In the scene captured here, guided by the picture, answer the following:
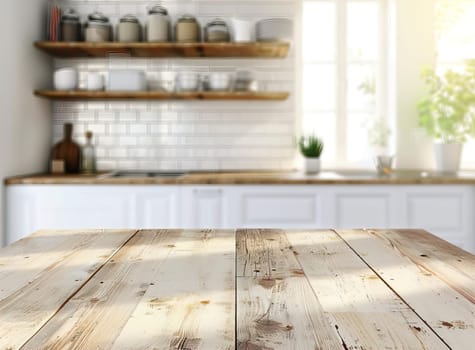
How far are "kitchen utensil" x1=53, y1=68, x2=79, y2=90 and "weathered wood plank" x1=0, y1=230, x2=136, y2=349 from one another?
2393 millimetres

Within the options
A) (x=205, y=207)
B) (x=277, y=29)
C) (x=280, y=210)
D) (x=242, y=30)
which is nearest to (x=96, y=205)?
(x=205, y=207)

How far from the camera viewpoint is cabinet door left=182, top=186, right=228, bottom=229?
3504mm

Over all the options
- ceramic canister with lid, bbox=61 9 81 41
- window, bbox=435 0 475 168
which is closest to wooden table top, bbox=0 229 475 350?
ceramic canister with lid, bbox=61 9 81 41

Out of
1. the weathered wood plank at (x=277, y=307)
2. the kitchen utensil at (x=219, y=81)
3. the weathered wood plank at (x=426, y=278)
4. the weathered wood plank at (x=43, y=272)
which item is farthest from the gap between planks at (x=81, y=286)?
the kitchen utensil at (x=219, y=81)

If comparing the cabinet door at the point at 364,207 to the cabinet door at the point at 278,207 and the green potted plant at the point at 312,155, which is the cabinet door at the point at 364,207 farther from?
the green potted plant at the point at 312,155

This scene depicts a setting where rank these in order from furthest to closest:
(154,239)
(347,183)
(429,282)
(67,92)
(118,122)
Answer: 1. (118,122)
2. (67,92)
3. (347,183)
4. (154,239)
5. (429,282)

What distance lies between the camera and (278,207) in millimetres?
3498

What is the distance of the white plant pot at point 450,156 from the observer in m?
3.98

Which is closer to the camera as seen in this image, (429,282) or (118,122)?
(429,282)

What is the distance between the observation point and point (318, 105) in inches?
171

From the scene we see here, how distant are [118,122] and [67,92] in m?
0.47

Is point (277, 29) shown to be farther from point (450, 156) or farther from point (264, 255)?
point (264, 255)

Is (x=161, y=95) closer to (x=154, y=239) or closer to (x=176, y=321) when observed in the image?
(x=154, y=239)

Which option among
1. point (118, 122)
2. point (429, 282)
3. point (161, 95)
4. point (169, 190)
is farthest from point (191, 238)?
point (118, 122)
